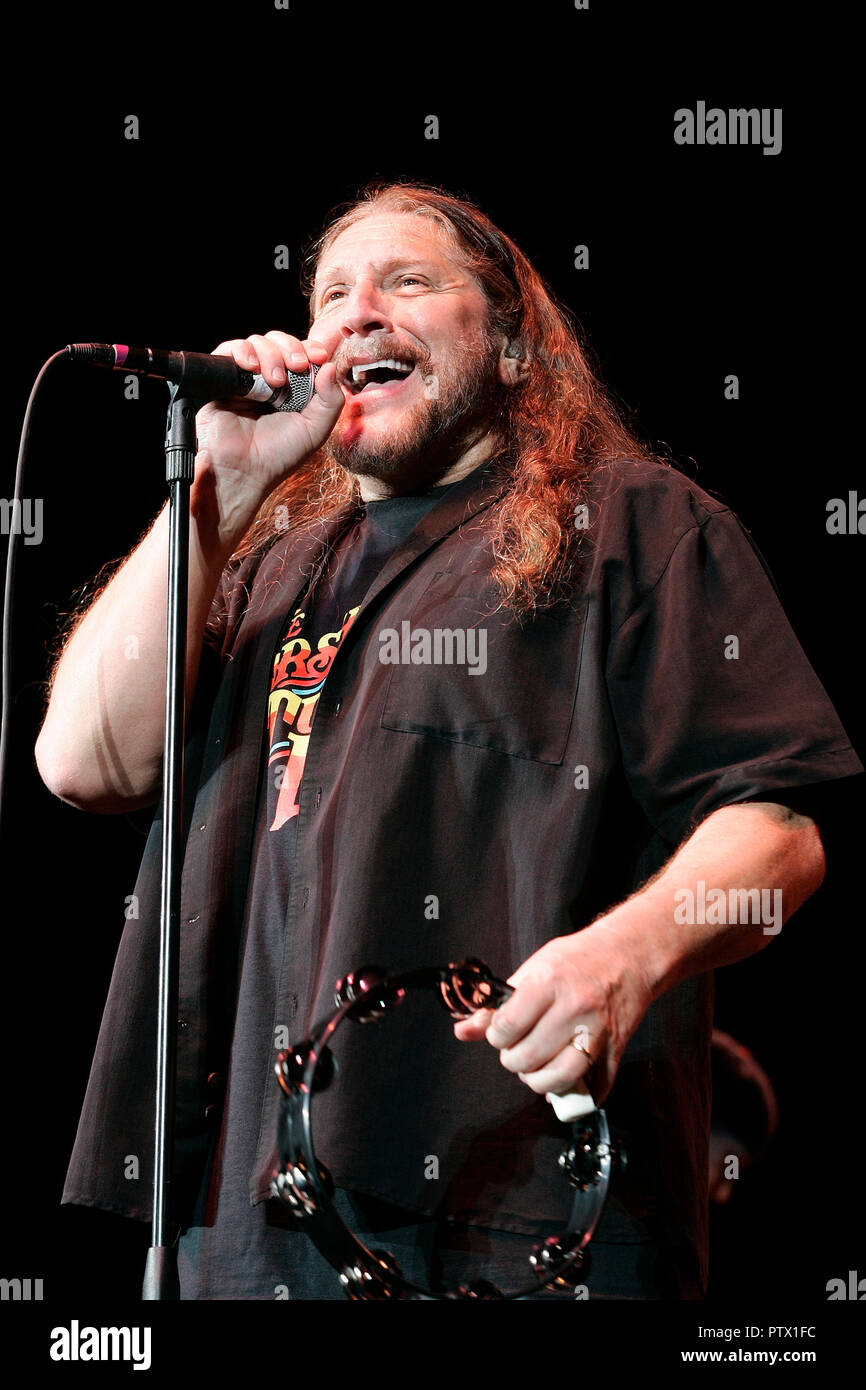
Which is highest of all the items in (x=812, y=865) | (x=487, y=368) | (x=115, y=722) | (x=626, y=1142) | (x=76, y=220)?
(x=76, y=220)

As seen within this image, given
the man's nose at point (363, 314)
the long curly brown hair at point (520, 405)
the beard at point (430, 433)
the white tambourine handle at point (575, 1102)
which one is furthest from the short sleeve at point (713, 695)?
the man's nose at point (363, 314)

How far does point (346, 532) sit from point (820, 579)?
47.9 inches

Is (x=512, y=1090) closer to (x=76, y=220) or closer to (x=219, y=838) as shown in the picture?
(x=219, y=838)

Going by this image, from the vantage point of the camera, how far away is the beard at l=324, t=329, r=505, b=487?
2150mm

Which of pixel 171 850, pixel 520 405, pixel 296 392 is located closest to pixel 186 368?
pixel 296 392

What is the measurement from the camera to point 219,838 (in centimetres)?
186

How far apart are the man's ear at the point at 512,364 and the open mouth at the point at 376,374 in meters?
0.26

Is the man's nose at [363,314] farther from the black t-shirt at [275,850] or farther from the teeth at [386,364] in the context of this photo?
the black t-shirt at [275,850]

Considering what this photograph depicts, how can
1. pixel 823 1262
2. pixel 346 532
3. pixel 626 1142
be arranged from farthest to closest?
pixel 823 1262 → pixel 346 532 → pixel 626 1142

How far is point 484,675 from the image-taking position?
5.74 ft

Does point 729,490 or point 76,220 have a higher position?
point 76,220

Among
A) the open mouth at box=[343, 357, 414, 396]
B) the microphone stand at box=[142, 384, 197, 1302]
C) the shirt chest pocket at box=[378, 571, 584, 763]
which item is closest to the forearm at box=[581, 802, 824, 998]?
the shirt chest pocket at box=[378, 571, 584, 763]

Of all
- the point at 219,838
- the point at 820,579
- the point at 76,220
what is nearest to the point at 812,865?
the point at 219,838

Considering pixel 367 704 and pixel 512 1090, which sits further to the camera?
pixel 367 704
